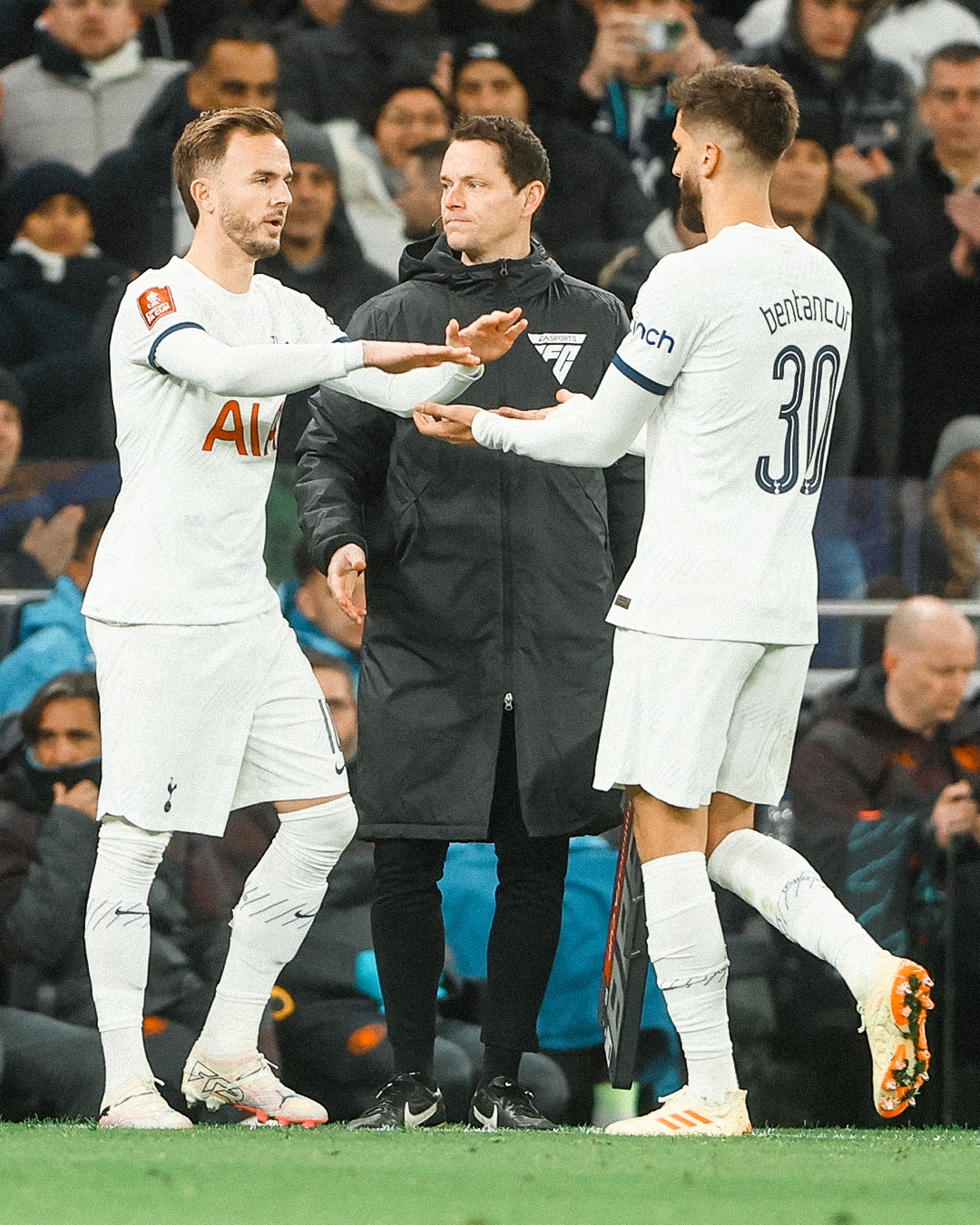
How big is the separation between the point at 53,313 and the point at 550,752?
2.22m

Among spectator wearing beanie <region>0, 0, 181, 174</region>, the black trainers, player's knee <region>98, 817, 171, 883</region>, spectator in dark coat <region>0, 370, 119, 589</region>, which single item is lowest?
the black trainers

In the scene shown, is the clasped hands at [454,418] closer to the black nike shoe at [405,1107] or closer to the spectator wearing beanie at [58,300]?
the black nike shoe at [405,1107]

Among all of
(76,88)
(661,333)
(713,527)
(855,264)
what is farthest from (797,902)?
(76,88)

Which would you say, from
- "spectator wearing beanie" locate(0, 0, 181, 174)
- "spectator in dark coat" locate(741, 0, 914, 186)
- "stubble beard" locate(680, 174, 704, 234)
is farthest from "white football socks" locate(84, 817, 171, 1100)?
"spectator in dark coat" locate(741, 0, 914, 186)

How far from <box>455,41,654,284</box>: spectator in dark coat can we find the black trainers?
8.00 feet

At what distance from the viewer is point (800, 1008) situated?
4926 mm

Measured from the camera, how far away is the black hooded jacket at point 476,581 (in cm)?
360

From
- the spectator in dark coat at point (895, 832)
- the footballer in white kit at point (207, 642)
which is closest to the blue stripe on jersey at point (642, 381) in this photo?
the footballer in white kit at point (207, 642)

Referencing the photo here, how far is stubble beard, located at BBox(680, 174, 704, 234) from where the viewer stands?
10.6 feet

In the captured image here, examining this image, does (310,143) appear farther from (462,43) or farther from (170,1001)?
(170,1001)

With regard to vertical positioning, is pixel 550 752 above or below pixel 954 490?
below

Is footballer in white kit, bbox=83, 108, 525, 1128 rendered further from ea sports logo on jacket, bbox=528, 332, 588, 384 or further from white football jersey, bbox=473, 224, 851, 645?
white football jersey, bbox=473, 224, 851, 645

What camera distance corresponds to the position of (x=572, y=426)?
3238mm

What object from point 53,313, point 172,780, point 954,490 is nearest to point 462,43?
point 53,313
